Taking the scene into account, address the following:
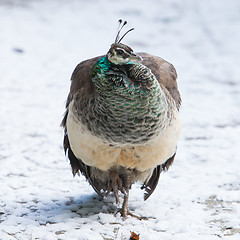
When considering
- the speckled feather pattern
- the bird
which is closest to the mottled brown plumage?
the bird

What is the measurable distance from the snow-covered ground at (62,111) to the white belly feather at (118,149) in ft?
1.46

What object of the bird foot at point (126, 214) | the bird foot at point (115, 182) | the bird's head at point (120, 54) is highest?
the bird's head at point (120, 54)

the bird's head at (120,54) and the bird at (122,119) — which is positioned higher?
the bird's head at (120,54)

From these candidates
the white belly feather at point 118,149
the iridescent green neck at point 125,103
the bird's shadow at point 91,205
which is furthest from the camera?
the bird's shadow at point 91,205

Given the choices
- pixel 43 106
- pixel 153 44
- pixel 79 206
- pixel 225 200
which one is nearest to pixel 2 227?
pixel 79 206

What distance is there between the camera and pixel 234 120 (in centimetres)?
617

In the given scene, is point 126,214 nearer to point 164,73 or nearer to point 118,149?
point 118,149

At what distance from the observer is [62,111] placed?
21.2 feet

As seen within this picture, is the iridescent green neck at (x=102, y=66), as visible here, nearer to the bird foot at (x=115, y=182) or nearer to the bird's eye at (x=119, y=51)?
the bird's eye at (x=119, y=51)

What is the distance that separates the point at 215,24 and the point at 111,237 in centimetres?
837

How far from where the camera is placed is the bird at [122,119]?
3.01 meters

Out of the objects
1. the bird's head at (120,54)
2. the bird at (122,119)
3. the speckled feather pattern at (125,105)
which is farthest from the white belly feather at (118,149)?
the bird's head at (120,54)

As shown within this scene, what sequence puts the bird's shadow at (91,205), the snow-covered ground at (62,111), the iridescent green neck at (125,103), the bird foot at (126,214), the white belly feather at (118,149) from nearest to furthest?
1. the iridescent green neck at (125,103)
2. the white belly feather at (118,149)
3. the snow-covered ground at (62,111)
4. the bird foot at (126,214)
5. the bird's shadow at (91,205)

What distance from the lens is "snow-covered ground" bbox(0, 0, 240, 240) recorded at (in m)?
3.39
